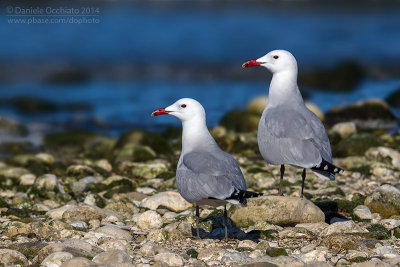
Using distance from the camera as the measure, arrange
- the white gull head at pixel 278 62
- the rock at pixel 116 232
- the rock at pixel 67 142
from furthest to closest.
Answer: the rock at pixel 67 142 → the white gull head at pixel 278 62 → the rock at pixel 116 232

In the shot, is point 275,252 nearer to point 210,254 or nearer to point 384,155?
point 210,254

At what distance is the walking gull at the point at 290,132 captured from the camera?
6.91 meters

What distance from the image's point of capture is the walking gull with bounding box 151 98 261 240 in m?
6.02

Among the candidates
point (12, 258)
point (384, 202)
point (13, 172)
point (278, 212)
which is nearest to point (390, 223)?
point (384, 202)

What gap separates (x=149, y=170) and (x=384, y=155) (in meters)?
3.40

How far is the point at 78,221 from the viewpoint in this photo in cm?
714

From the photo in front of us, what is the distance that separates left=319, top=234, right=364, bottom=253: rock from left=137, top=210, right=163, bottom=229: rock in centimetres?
184

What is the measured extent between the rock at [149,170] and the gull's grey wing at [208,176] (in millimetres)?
3361

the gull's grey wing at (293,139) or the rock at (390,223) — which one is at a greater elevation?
the gull's grey wing at (293,139)

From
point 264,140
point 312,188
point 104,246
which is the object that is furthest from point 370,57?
point 104,246

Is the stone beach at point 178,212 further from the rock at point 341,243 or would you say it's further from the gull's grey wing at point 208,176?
the gull's grey wing at point 208,176

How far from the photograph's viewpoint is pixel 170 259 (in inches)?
226

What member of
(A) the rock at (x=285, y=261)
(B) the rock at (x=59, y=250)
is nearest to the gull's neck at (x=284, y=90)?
(A) the rock at (x=285, y=261)

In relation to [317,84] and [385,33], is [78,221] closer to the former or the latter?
[317,84]
